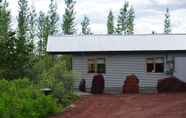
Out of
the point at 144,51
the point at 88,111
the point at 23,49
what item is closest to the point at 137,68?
the point at 144,51

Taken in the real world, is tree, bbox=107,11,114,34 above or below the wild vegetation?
above

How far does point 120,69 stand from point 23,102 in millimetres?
16438

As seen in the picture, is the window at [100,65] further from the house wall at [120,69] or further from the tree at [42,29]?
the tree at [42,29]

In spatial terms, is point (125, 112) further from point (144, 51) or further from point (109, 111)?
point (144, 51)

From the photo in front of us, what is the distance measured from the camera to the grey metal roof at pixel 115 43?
3428 centimetres

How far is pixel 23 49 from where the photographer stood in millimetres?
29422

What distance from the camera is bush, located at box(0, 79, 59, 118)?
1736 cm

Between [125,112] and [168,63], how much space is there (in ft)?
50.6

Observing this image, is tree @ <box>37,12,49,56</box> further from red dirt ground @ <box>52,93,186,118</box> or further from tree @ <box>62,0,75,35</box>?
red dirt ground @ <box>52,93,186,118</box>

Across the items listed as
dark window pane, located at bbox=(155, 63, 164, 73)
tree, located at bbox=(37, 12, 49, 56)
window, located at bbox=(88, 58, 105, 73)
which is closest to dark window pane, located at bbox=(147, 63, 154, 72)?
dark window pane, located at bbox=(155, 63, 164, 73)

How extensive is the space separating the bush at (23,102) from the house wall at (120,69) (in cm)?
1222

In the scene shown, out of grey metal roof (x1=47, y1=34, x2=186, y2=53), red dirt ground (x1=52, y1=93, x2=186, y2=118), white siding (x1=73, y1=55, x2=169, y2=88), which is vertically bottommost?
red dirt ground (x1=52, y1=93, x2=186, y2=118)

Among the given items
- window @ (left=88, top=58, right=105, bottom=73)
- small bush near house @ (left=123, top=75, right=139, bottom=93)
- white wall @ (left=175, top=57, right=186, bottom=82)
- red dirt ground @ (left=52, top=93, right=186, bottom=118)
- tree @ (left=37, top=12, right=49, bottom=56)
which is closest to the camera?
red dirt ground @ (left=52, top=93, right=186, bottom=118)

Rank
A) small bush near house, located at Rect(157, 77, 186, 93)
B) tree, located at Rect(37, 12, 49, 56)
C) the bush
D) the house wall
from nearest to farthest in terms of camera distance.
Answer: the bush < small bush near house, located at Rect(157, 77, 186, 93) < the house wall < tree, located at Rect(37, 12, 49, 56)
